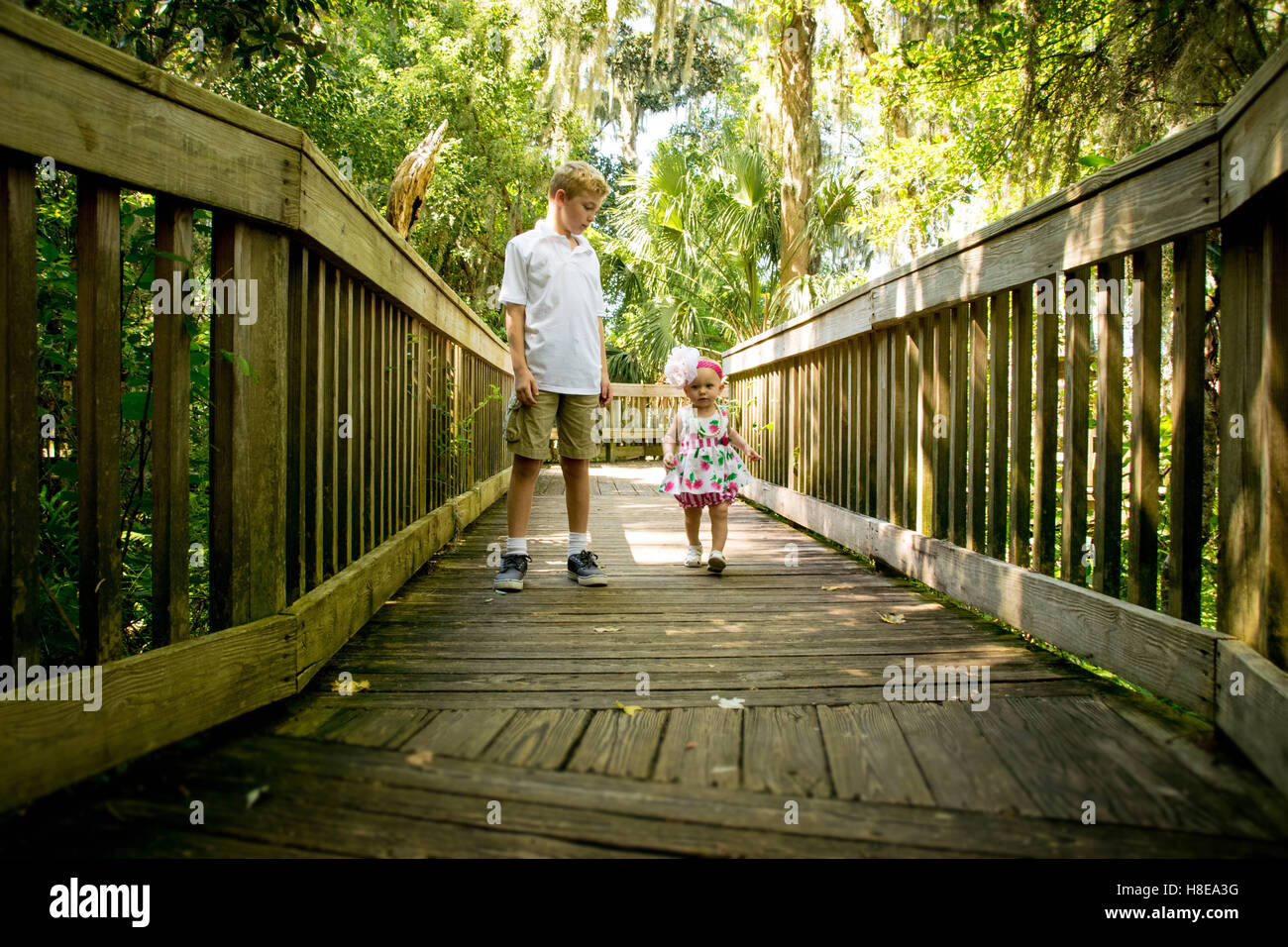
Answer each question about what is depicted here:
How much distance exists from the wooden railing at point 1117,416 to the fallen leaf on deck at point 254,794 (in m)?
1.75

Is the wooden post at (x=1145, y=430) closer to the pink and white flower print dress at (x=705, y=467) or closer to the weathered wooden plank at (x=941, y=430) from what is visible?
the weathered wooden plank at (x=941, y=430)

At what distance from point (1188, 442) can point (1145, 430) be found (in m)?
0.15

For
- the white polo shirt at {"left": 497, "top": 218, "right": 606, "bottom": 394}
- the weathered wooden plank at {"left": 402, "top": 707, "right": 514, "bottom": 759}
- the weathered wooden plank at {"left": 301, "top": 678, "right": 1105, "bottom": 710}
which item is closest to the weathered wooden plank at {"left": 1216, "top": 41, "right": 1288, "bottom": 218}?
the weathered wooden plank at {"left": 301, "top": 678, "right": 1105, "bottom": 710}

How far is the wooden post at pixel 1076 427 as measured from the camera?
2.30 metres

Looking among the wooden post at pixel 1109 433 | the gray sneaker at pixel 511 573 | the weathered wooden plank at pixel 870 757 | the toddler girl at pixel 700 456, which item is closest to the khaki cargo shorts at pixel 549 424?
the gray sneaker at pixel 511 573

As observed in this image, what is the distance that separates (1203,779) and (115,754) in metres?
1.95

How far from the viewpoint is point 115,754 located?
148cm

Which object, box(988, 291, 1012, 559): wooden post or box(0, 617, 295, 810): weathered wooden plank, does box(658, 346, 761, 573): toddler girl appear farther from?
box(0, 617, 295, 810): weathered wooden plank

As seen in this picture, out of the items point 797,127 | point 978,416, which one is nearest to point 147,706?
point 978,416

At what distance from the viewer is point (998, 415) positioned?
271 centimetres

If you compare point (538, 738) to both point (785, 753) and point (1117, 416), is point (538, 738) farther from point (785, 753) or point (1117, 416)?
point (1117, 416)

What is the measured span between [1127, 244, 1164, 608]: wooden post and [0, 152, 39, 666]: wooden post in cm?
225
